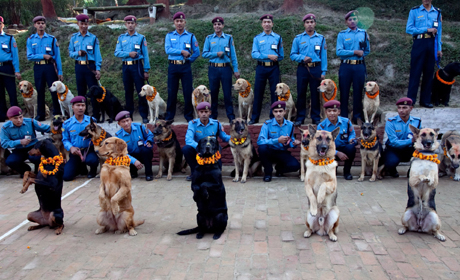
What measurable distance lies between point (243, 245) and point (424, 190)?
229 centimetres

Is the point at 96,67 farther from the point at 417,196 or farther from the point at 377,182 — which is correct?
the point at 417,196

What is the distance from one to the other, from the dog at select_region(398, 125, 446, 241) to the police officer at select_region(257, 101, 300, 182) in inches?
105

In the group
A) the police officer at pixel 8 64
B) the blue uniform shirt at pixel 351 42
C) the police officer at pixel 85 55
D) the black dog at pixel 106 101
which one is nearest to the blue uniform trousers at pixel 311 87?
the blue uniform shirt at pixel 351 42

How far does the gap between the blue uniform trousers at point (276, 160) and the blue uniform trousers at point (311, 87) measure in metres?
1.41

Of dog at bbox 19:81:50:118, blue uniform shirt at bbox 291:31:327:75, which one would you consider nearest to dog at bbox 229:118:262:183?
blue uniform shirt at bbox 291:31:327:75

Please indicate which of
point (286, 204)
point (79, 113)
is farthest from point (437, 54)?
point (79, 113)

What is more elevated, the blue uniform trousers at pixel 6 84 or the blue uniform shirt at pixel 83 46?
the blue uniform shirt at pixel 83 46

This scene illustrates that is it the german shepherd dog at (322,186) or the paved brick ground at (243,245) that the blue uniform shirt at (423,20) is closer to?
the paved brick ground at (243,245)

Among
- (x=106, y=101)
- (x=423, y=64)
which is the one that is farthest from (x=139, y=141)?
(x=423, y=64)

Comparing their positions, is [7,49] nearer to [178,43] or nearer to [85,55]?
[85,55]

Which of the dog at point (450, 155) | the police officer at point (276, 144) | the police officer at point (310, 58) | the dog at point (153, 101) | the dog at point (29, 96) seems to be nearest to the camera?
the dog at point (450, 155)

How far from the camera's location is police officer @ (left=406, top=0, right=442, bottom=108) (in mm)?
7109

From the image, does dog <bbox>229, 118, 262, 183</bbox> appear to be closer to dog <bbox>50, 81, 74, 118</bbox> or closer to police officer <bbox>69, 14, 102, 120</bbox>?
police officer <bbox>69, 14, 102, 120</bbox>

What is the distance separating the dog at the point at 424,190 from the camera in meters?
4.01
